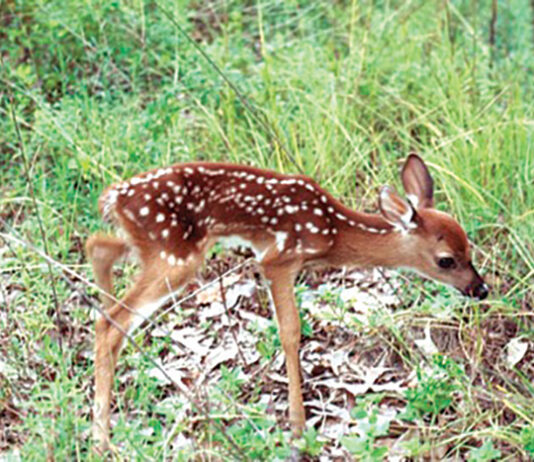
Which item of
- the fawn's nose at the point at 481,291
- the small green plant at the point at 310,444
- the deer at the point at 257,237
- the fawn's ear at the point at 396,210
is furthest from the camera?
the fawn's nose at the point at 481,291

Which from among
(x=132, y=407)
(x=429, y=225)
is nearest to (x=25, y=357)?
(x=132, y=407)

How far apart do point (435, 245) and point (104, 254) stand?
143cm

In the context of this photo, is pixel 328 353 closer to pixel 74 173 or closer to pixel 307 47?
pixel 74 173

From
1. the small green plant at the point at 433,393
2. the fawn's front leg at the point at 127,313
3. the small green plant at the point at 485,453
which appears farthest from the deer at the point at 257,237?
the small green plant at the point at 485,453

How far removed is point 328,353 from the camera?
5336 mm

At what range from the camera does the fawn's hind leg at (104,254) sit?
16.4 feet

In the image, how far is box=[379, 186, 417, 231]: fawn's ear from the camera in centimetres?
486

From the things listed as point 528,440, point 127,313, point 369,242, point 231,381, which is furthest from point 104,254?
point 528,440

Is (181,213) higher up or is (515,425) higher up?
(181,213)

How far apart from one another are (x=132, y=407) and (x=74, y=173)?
178 centimetres

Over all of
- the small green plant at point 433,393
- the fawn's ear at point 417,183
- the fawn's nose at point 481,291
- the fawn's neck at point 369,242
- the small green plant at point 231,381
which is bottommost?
the small green plant at point 433,393

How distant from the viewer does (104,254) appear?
16.5 feet

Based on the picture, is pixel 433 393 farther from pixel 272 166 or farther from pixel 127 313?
pixel 272 166

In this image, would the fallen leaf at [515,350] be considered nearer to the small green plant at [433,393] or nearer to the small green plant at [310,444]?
the small green plant at [433,393]
